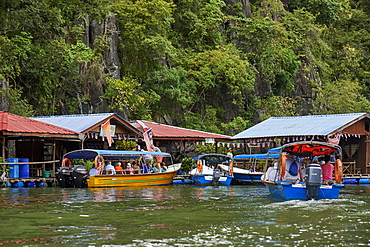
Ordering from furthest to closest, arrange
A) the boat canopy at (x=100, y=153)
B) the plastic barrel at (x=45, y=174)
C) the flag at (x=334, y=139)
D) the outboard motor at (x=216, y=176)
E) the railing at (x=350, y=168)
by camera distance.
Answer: the railing at (x=350, y=168), the flag at (x=334, y=139), the outboard motor at (x=216, y=176), the plastic barrel at (x=45, y=174), the boat canopy at (x=100, y=153)

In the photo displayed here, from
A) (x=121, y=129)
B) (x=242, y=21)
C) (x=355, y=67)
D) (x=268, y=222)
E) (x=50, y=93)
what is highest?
(x=242, y=21)

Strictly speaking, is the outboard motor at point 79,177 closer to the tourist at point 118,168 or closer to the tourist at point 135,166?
the tourist at point 118,168

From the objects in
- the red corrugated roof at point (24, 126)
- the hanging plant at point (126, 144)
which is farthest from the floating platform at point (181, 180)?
the red corrugated roof at point (24, 126)

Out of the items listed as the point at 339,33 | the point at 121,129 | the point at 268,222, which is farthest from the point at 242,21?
the point at 268,222

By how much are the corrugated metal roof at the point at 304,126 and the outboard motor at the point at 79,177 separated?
11.5 meters

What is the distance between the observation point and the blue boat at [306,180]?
18.8 m

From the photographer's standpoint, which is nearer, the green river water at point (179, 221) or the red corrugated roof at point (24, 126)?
the green river water at point (179, 221)

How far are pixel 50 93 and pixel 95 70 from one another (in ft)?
10.7

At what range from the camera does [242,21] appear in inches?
2016

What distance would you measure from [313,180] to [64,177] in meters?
13.1

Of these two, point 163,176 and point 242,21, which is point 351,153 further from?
point 242,21

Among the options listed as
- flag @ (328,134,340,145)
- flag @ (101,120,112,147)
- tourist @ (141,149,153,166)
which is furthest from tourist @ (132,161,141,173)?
flag @ (328,134,340,145)

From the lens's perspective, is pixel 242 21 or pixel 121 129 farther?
pixel 242 21

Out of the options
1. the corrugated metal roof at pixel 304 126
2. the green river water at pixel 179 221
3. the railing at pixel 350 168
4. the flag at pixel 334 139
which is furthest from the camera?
the railing at pixel 350 168
